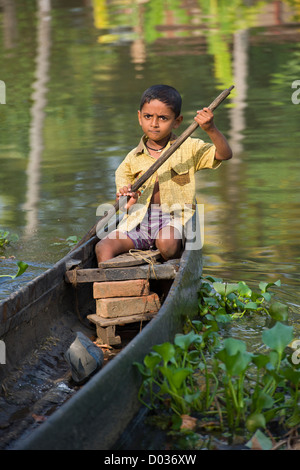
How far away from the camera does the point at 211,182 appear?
8.31 meters

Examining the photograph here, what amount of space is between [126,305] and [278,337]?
3.68 ft

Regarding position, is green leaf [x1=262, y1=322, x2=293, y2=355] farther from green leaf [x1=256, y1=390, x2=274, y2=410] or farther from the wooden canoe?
the wooden canoe

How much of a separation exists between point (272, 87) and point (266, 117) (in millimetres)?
2218

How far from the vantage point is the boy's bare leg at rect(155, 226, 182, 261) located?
4.59 meters

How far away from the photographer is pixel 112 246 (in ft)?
15.3

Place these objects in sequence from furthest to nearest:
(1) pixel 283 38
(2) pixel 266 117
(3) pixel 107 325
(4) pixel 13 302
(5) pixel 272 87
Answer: (1) pixel 283 38 → (5) pixel 272 87 → (2) pixel 266 117 → (3) pixel 107 325 → (4) pixel 13 302

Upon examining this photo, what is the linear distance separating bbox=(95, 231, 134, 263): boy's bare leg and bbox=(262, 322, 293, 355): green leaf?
4.86 ft

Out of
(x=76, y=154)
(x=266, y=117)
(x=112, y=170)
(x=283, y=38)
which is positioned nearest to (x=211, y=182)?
(x=112, y=170)

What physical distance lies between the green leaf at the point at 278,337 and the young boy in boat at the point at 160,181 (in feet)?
4.36
